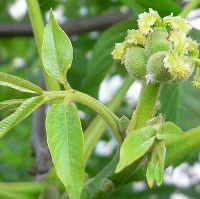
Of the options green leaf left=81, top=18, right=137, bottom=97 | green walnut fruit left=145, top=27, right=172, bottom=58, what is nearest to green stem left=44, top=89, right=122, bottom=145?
green walnut fruit left=145, top=27, right=172, bottom=58

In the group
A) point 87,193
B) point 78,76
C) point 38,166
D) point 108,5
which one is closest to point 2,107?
point 87,193

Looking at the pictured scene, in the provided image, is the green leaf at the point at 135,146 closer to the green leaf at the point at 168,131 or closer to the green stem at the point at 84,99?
the green leaf at the point at 168,131

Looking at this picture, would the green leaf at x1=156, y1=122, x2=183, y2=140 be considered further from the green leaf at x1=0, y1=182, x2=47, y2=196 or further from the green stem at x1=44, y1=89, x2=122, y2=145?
the green leaf at x1=0, y1=182, x2=47, y2=196

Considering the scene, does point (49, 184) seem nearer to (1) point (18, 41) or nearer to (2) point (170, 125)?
(2) point (170, 125)

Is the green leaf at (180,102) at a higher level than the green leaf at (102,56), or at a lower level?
lower

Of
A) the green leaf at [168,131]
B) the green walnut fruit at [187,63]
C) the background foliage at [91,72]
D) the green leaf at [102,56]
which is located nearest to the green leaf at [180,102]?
the background foliage at [91,72]

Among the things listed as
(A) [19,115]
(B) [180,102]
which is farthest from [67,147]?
(B) [180,102]
